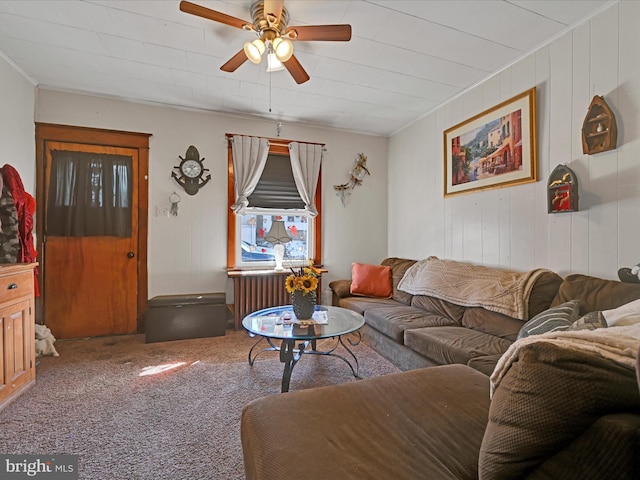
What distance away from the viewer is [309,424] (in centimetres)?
104

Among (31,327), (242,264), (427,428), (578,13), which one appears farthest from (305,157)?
(427,428)

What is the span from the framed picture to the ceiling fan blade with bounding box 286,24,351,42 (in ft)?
5.67

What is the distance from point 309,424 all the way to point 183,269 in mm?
3101

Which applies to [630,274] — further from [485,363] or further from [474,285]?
[485,363]

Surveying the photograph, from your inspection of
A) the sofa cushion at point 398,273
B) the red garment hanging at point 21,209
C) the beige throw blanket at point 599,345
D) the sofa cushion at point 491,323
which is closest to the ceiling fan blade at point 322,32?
the beige throw blanket at point 599,345

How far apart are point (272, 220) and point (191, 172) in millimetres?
1188

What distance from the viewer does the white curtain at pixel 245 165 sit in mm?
3750

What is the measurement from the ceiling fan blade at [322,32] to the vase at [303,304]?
1.85 m

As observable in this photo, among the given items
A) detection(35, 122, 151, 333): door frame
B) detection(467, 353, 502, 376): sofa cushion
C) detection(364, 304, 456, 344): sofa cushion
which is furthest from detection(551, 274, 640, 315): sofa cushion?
detection(35, 122, 151, 333): door frame

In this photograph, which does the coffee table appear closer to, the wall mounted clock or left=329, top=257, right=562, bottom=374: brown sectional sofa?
left=329, top=257, right=562, bottom=374: brown sectional sofa

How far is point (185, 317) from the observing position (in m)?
3.25

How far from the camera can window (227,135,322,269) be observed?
3.86 meters

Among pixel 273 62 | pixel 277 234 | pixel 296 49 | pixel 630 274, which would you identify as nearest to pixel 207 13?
pixel 273 62

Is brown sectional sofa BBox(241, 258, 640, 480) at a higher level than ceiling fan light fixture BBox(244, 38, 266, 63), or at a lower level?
lower
